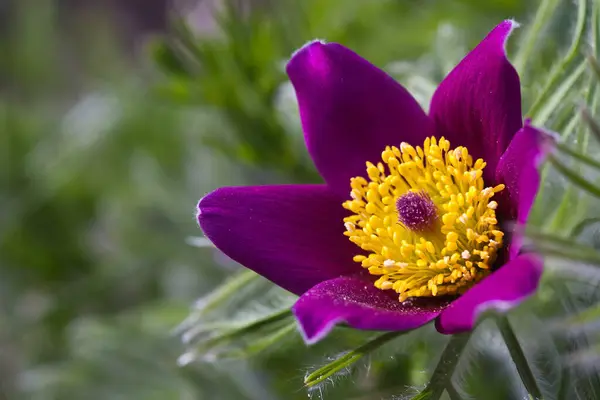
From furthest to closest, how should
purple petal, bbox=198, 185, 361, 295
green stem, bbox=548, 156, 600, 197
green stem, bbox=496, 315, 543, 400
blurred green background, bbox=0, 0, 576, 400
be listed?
blurred green background, bbox=0, 0, 576, 400 < purple petal, bbox=198, 185, 361, 295 < green stem, bbox=496, 315, 543, 400 < green stem, bbox=548, 156, 600, 197

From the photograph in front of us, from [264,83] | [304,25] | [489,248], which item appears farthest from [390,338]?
[304,25]

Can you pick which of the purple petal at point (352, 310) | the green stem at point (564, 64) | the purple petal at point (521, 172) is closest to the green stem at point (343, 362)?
the purple petal at point (352, 310)

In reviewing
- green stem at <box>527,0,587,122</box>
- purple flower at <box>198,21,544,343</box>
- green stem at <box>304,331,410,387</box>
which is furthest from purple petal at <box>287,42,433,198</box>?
green stem at <box>304,331,410,387</box>

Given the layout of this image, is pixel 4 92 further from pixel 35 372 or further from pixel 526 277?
pixel 526 277

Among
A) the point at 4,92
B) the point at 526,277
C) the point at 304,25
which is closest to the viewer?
the point at 526,277

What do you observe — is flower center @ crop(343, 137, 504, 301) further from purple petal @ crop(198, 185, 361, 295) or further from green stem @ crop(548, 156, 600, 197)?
green stem @ crop(548, 156, 600, 197)

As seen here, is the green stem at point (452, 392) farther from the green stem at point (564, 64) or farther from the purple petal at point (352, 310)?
the green stem at point (564, 64)

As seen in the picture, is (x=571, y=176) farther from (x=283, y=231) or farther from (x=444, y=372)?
(x=283, y=231)
